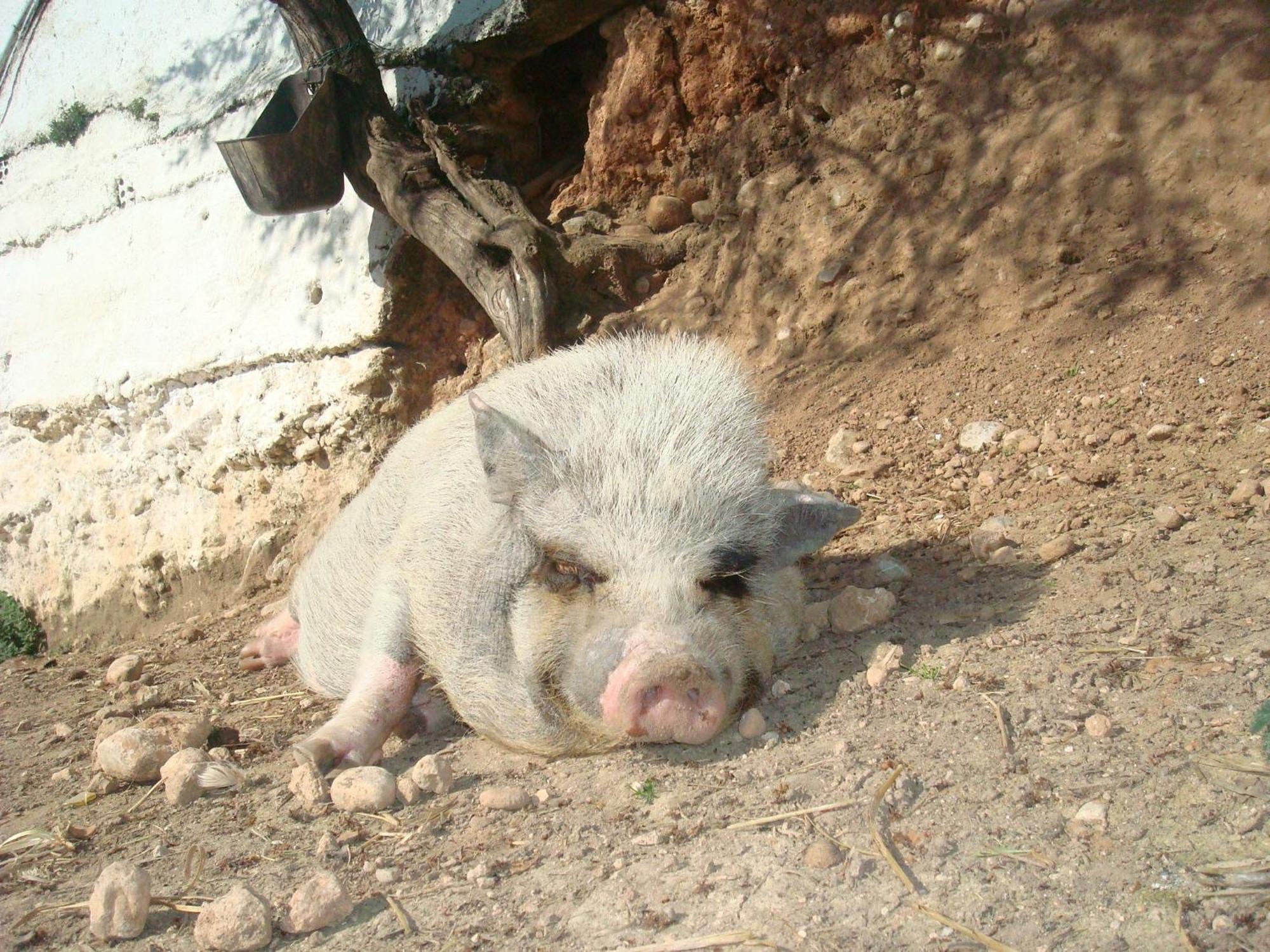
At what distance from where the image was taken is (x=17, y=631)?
7.38m

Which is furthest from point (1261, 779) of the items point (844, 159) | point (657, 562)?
point (844, 159)

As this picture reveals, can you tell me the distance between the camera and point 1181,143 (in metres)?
4.57

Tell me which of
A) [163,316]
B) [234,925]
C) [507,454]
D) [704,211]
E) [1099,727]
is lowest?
[1099,727]

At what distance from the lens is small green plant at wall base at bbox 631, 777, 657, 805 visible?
8.32ft

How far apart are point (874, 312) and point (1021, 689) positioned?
9.09 ft

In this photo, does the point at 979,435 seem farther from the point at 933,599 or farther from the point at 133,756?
the point at 133,756

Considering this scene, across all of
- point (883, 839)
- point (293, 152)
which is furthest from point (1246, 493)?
point (293, 152)

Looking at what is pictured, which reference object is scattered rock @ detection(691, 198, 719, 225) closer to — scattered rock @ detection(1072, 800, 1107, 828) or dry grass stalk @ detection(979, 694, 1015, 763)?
dry grass stalk @ detection(979, 694, 1015, 763)

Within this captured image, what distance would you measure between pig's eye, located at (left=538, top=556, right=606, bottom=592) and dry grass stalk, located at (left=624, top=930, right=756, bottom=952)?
960mm

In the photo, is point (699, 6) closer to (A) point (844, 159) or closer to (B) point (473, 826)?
(A) point (844, 159)

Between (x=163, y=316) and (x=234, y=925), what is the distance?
5864mm

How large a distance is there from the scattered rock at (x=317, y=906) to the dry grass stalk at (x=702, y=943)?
2.06 ft

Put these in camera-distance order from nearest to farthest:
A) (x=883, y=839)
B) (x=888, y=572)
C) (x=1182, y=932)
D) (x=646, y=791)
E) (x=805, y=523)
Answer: (x=1182, y=932) → (x=883, y=839) → (x=646, y=791) → (x=805, y=523) → (x=888, y=572)

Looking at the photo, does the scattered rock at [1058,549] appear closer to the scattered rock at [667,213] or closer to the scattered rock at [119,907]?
the scattered rock at [119,907]
